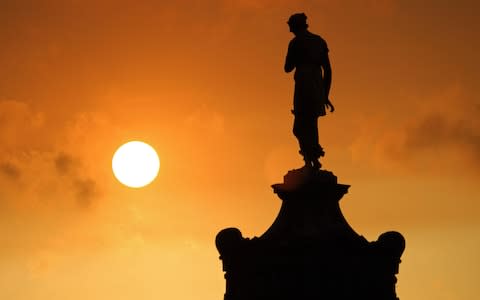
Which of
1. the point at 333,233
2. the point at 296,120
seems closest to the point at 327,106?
the point at 296,120

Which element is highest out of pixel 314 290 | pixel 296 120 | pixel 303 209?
pixel 296 120

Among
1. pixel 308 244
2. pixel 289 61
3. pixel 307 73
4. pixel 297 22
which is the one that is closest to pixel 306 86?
pixel 307 73

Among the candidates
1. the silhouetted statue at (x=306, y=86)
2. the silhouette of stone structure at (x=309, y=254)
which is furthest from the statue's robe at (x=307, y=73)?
the silhouette of stone structure at (x=309, y=254)

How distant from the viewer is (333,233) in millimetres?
26297

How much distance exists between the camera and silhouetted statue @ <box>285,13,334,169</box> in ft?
90.2

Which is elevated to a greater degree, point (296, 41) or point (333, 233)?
point (296, 41)

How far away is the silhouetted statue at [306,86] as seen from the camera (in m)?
27.5

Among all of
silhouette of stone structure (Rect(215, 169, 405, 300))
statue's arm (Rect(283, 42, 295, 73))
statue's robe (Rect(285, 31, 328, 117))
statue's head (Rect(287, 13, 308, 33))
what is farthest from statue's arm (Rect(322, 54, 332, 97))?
silhouette of stone structure (Rect(215, 169, 405, 300))

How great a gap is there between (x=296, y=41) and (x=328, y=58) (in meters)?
0.80

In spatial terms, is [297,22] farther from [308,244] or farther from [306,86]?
[308,244]

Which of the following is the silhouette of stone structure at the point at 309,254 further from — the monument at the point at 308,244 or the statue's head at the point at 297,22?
the statue's head at the point at 297,22

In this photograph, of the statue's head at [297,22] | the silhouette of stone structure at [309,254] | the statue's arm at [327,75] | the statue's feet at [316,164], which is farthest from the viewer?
the statue's arm at [327,75]

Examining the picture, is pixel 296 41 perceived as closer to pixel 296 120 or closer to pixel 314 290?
pixel 296 120

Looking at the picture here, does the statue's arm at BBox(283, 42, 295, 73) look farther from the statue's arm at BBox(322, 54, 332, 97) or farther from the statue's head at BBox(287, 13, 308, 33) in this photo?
the statue's arm at BBox(322, 54, 332, 97)
